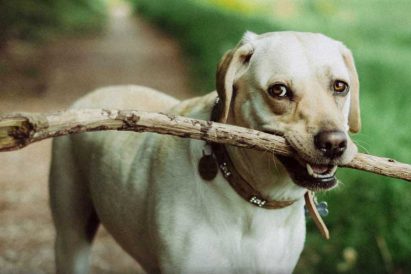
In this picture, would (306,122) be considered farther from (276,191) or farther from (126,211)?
(126,211)

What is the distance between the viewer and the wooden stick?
2150 millimetres

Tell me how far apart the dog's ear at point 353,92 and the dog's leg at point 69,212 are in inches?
58.3

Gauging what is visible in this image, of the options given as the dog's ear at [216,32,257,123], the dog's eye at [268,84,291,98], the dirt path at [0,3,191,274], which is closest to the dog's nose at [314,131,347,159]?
the dog's eye at [268,84,291,98]

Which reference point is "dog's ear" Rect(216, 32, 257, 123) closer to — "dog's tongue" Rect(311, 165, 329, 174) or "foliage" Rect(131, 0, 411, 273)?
"dog's tongue" Rect(311, 165, 329, 174)

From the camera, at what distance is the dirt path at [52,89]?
18.1 feet

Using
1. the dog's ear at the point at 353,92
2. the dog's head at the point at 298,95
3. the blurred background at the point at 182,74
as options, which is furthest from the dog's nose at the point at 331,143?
the blurred background at the point at 182,74

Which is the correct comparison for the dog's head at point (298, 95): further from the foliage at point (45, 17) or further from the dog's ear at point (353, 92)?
the foliage at point (45, 17)

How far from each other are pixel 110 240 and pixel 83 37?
44.4 ft

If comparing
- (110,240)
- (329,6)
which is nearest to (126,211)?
(110,240)

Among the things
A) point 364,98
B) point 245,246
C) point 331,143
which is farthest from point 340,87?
point 364,98

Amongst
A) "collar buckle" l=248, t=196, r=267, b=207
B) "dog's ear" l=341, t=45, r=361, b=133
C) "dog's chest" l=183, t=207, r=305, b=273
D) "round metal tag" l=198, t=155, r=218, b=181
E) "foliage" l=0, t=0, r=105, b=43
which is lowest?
"dog's chest" l=183, t=207, r=305, b=273

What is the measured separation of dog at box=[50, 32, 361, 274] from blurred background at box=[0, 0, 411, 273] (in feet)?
2.92

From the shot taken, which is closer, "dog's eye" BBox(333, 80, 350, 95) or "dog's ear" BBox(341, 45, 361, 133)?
"dog's eye" BBox(333, 80, 350, 95)

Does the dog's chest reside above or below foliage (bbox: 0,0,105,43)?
below
